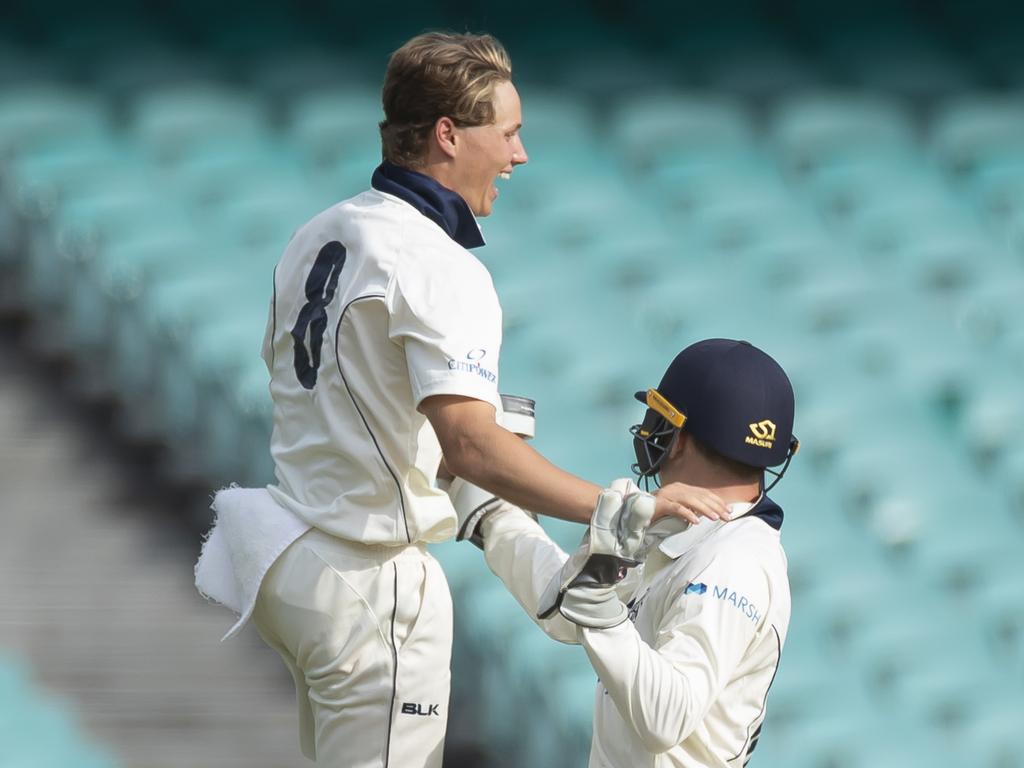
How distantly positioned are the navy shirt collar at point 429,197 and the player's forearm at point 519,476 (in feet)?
1.07

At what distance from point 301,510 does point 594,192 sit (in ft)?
8.78

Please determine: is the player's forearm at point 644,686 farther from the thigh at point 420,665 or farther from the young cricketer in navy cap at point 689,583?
the thigh at point 420,665

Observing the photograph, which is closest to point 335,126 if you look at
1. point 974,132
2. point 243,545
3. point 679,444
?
point 974,132

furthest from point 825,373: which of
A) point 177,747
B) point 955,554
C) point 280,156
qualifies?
point 177,747

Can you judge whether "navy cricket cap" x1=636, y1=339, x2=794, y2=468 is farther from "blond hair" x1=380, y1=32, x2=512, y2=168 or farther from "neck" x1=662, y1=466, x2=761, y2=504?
"blond hair" x1=380, y1=32, x2=512, y2=168

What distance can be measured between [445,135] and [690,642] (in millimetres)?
735

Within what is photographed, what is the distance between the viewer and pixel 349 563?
83.1 inches

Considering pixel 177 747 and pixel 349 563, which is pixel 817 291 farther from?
pixel 349 563


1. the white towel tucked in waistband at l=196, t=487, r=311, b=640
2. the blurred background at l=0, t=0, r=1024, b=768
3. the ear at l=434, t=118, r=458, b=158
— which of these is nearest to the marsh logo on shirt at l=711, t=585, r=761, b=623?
the white towel tucked in waistband at l=196, t=487, r=311, b=640

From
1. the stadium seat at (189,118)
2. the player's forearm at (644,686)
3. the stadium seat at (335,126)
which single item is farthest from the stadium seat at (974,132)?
the player's forearm at (644,686)

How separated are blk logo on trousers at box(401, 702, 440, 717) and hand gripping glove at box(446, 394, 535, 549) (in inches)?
9.9

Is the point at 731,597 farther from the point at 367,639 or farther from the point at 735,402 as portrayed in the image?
the point at 367,639

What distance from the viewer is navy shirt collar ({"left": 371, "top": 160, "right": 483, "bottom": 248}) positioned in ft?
6.95

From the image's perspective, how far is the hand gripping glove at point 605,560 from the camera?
1.78m
